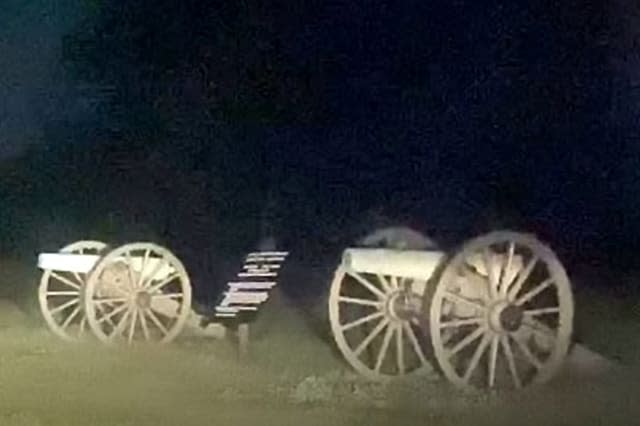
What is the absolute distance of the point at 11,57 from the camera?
91.7 inches

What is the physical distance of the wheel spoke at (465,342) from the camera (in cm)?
199

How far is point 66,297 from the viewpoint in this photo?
2.40 metres

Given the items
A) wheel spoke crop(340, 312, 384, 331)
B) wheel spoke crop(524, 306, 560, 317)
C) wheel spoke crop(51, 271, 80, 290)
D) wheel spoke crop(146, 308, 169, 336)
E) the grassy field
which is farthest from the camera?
wheel spoke crop(51, 271, 80, 290)

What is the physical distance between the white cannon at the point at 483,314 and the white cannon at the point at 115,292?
1.14ft

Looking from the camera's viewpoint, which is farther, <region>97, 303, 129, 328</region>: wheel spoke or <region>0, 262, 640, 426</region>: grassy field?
<region>97, 303, 129, 328</region>: wheel spoke

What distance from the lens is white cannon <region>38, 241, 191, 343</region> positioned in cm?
228

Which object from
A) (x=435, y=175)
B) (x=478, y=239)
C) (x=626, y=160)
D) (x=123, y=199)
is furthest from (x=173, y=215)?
(x=626, y=160)

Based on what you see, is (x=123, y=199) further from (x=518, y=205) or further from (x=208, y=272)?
(x=518, y=205)

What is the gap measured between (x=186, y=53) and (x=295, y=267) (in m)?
0.39

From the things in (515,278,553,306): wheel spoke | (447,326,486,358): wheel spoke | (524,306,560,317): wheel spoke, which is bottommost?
(447,326,486,358): wheel spoke

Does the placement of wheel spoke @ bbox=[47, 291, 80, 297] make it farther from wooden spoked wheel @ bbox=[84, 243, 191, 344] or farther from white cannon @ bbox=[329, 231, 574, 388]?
white cannon @ bbox=[329, 231, 574, 388]

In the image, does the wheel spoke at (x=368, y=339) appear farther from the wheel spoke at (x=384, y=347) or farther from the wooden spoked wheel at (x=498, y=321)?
the wooden spoked wheel at (x=498, y=321)

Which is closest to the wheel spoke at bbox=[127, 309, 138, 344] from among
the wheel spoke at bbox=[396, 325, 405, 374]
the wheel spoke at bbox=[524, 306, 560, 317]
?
the wheel spoke at bbox=[396, 325, 405, 374]

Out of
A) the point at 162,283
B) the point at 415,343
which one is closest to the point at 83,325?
the point at 162,283
